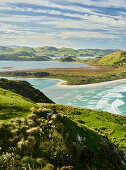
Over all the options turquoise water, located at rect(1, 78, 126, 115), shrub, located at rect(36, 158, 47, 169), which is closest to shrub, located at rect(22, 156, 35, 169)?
shrub, located at rect(36, 158, 47, 169)

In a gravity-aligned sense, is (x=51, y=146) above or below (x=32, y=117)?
→ below

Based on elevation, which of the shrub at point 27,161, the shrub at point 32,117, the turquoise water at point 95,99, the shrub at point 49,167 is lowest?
the turquoise water at point 95,99

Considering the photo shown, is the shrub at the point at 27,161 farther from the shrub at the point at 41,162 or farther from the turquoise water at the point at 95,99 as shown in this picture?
the turquoise water at the point at 95,99

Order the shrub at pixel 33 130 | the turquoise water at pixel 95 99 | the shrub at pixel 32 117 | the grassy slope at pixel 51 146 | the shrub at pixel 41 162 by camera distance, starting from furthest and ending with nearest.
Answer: the turquoise water at pixel 95 99
the shrub at pixel 32 117
the shrub at pixel 33 130
the grassy slope at pixel 51 146
the shrub at pixel 41 162

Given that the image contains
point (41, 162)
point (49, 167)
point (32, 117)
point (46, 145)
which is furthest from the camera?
point (32, 117)

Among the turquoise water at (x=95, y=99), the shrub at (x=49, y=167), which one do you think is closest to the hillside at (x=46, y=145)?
the shrub at (x=49, y=167)

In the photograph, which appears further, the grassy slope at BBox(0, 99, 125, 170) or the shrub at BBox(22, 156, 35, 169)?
the grassy slope at BBox(0, 99, 125, 170)

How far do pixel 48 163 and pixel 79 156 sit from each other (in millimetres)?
3513

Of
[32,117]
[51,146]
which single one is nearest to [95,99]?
[32,117]

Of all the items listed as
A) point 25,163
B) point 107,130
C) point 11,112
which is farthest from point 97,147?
point 107,130

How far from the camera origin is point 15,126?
621 inches

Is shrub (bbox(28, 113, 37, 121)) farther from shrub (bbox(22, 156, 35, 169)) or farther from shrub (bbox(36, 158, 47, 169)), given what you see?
shrub (bbox(36, 158, 47, 169))

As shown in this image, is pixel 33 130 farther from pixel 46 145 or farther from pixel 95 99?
pixel 95 99

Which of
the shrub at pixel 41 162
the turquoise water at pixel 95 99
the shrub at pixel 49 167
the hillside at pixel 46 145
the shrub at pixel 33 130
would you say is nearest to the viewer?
the shrub at pixel 49 167
